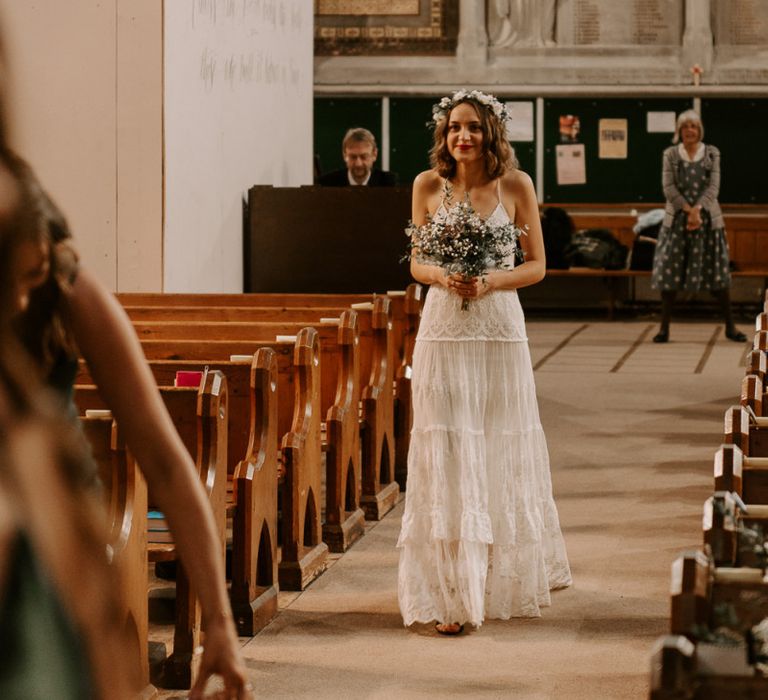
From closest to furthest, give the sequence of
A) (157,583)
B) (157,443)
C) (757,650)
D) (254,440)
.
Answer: (157,443) < (757,650) < (254,440) < (157,583)

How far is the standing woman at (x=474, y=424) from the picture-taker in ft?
14.9

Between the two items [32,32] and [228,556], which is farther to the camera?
[32,32]

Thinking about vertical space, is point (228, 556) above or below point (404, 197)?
below

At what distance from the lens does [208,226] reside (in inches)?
339

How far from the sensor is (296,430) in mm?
5242

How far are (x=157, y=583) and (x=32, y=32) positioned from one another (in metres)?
3.18

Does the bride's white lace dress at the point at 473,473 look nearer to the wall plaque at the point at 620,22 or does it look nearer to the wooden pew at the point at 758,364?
the wooden pew at the point at 758,364

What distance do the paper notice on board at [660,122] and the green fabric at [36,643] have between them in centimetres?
1719

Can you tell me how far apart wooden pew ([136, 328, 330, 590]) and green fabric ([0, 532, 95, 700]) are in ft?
13.0

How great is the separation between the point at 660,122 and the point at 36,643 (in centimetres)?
1725

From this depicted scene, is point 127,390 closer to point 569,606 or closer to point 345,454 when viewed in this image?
point 569,606

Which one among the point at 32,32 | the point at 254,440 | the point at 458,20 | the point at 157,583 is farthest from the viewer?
the point at 458,20

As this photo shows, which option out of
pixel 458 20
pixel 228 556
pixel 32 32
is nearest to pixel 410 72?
pixel 458 20

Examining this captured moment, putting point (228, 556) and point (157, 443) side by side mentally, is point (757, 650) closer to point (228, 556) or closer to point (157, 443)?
point (157, 443)
